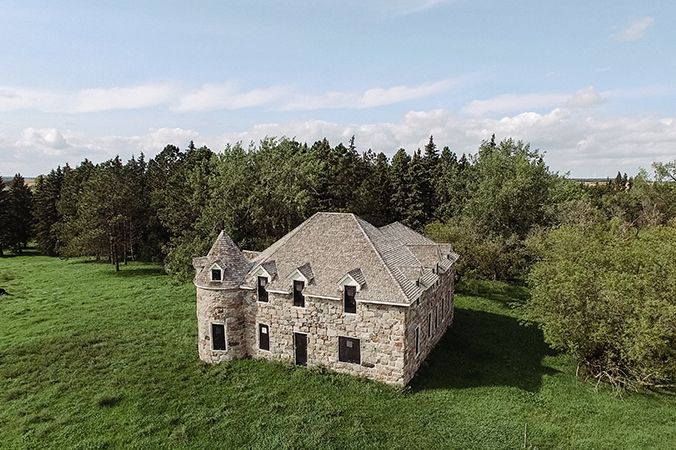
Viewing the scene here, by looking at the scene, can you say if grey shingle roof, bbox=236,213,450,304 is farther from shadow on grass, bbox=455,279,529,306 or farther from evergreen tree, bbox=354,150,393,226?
evergreen tree, bbox=354,150,393,226

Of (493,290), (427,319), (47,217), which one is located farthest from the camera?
(47,217)

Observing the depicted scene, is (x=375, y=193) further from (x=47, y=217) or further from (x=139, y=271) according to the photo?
(x=47, y=217)


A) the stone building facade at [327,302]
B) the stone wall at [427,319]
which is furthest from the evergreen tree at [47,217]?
the stone wall at [427,319]

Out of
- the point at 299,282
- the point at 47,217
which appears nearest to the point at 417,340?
the point at 299,282

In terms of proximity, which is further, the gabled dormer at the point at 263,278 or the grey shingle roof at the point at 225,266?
the grey shingle roof at the point at 225,266

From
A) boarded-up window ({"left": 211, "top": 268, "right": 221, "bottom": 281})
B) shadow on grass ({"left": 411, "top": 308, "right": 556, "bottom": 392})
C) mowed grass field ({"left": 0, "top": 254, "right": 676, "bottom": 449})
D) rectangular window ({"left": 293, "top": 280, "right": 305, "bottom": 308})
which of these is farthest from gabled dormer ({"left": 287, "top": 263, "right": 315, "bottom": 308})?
shadow on grass ({"left": 411, "top": 308, "right": 556, "bottom": 392})

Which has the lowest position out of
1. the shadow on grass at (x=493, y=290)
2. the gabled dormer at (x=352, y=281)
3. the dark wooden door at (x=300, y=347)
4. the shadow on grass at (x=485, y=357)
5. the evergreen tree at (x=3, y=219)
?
the shadow on grass at (x=485, y=357)

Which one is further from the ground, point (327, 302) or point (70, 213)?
point (70, 213)

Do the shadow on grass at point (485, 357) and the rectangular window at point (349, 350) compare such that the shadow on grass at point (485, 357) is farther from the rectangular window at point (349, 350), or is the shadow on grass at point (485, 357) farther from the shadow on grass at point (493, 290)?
the shadow on grass at point (493, 290)
